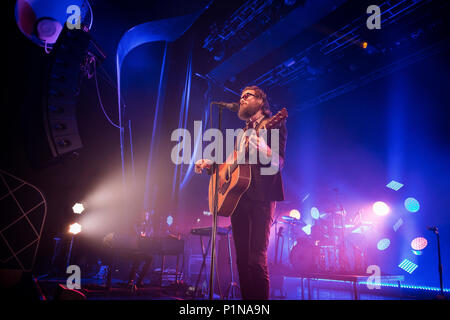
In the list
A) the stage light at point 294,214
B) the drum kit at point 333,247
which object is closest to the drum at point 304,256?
the drum kit at point 333,247

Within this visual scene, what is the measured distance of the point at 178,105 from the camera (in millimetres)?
6887

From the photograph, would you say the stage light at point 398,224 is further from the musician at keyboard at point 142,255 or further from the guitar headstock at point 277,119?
the guitar headstock at point 277,119

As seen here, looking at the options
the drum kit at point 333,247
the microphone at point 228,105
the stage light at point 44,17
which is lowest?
the drum kit at point 333,247

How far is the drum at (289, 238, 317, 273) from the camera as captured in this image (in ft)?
19.3

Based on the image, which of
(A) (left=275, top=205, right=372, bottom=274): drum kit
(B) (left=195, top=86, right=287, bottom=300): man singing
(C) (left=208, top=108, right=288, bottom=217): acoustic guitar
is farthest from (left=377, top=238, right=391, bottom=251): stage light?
(C) (left=208, top=108, right=288, bottom=217): acoustic guitar

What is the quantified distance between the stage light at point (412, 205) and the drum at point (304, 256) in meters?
3.01

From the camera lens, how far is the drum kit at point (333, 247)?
5852mm

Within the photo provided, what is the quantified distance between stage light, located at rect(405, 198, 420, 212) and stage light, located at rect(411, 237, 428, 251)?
718 millimetres

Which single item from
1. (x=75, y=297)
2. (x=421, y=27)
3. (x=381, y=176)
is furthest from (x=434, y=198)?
(x=75, y=297)

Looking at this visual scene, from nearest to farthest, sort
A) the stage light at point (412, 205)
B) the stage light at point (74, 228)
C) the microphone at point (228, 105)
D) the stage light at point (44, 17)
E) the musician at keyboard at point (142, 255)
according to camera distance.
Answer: the microphone at point (228, 105) → the stage light at point (44, 17) → the musician at keyboard at point (142, 255) → the stage light at point (74, 228) → the stage light at point (412, 205)

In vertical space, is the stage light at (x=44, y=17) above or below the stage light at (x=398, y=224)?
above

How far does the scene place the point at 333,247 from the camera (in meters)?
6.00

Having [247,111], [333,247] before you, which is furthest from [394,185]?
[247,111]

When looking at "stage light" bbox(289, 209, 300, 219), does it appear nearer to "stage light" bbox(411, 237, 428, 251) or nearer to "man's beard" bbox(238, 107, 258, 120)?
"stage light" bbox(411, 237, 428, 251)
